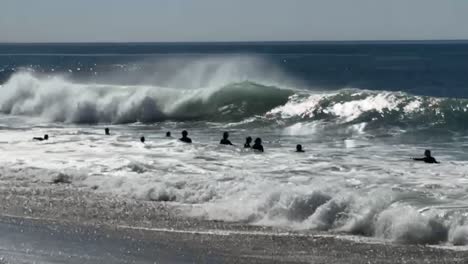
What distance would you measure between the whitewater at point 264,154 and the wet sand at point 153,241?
0.55m

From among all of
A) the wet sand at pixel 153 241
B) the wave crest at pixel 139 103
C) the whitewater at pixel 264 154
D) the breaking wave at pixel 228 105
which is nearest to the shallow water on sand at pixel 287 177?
the whitewater at pixel 264 154

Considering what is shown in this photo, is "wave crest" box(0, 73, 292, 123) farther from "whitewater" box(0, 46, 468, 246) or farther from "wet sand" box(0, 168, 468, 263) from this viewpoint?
"wet sand" box(0, 168, 468, 263)

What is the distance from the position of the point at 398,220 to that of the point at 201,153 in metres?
9.29

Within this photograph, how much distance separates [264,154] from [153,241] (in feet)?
30.9

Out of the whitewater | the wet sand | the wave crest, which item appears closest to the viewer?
the wet sand

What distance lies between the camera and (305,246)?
1062 cm

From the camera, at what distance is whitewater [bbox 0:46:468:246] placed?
40.2 feet

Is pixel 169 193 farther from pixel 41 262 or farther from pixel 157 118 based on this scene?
pixel 157 118

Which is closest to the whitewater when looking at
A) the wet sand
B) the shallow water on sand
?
the shallow water on sand

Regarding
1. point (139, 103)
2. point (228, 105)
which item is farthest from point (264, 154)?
point (139, 103)

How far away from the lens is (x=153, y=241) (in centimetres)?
1095

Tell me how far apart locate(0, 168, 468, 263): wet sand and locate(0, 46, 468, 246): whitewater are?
1.82 ft

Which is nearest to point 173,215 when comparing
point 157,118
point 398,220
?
point 398,220

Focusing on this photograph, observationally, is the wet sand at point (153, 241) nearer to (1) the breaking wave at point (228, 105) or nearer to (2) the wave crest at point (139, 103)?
(1) the breaking wave at point (228, 105)
